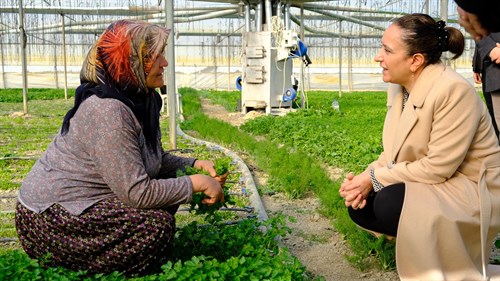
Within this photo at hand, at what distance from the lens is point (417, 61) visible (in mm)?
3055

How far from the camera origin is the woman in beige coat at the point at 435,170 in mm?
2861

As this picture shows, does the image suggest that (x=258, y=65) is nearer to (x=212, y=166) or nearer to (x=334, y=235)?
(x=334, y=235)

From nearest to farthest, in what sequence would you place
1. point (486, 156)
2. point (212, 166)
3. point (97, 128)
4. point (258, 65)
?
point (97, 128)
point (486, 156)
point (212, 166)
point (258, 65)

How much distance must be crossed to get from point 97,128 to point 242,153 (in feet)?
17.3

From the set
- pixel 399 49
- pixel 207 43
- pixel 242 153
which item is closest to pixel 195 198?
pixel 399 49

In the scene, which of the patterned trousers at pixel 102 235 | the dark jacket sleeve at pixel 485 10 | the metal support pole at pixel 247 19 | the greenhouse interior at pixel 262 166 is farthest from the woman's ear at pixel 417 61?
the metal support pole at pixel 247 19

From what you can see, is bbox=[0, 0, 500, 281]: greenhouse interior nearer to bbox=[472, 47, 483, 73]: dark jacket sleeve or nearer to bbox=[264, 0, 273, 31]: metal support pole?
bbox=[264, 0, 273, 31]: metal support pole

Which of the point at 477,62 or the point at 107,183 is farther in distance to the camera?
the point at 477,62

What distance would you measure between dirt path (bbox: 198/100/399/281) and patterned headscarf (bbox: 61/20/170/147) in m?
1.45

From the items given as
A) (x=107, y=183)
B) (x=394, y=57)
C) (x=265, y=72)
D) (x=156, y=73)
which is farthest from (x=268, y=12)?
(x=107, y=183)

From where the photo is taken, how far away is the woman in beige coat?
9.39ft

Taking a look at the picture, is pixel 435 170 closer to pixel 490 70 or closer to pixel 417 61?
pixel 417 61

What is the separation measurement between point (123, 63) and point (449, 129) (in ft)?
4.66

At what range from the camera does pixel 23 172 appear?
655cm
